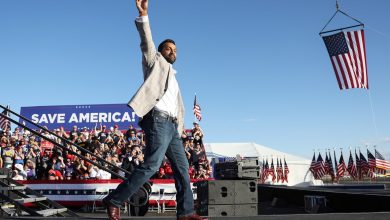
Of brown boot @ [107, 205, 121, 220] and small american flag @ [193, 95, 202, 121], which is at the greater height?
small american flag @ [193, 95, 202, 121]

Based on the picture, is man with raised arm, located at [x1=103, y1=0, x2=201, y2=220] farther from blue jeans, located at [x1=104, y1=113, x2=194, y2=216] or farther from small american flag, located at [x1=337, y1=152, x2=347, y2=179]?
small american flag, located at [x1=337, y1=152, x2=347, y2=179]

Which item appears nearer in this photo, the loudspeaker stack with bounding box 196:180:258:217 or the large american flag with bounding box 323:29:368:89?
the loudspeaker stack with bounding box 196:180:258:217

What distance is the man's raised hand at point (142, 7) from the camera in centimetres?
357

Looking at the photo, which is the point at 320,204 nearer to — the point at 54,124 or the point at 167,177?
the point at 167,177

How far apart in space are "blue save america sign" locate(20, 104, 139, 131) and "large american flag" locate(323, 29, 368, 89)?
13.9m

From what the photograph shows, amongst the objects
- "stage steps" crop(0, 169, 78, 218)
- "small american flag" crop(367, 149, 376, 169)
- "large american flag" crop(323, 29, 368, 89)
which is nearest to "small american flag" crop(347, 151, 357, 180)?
"small american flag" crop(367, 149, 376, 169)

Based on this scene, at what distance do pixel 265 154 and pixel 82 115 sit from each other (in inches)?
588

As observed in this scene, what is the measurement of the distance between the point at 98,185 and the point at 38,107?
1465 centimetres

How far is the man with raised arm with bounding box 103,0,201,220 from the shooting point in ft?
11.5

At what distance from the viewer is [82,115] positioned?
77.6 feet

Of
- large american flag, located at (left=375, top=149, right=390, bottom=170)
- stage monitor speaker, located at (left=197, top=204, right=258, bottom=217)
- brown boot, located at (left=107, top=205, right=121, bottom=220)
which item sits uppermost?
large american flag, located at (left=375, top=149, right=390, bottom=170)

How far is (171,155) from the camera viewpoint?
379cm

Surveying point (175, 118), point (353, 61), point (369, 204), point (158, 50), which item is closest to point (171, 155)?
point (175, 118)

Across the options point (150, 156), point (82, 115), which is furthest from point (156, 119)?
point (82, 115)
